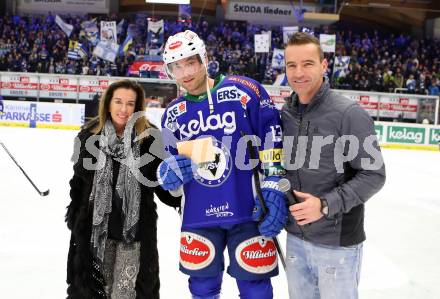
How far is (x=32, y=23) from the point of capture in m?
18.1

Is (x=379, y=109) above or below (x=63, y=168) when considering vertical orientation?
above

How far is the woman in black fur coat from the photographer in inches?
83.7

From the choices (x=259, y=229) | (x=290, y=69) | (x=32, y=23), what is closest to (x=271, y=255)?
(x=259, y=229)

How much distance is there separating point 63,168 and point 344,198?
6019 millimetres

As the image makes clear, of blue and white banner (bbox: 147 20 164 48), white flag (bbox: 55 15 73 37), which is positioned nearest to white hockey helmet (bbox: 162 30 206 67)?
blue and white banner (bbox: 147 20 164 48)

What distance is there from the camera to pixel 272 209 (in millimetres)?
1760

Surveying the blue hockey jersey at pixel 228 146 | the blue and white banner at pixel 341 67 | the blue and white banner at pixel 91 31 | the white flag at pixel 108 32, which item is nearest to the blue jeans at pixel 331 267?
the blue hockey jersey at pixel 228 146

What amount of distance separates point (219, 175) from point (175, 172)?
19 cm

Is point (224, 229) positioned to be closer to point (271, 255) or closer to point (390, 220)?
point (271, 255)

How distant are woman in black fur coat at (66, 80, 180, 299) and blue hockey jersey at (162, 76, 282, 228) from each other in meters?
0.29

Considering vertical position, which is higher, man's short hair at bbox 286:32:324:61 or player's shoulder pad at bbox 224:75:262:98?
man's short hair at bbox 286:32:324:61

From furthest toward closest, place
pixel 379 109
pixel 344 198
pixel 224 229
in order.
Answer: pixel 379 109 < pixel 224 229 < pixel 344 198

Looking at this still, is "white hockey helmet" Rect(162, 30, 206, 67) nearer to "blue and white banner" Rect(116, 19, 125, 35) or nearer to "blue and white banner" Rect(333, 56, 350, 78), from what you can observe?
"blue and white banner" Rect(333, 56, 350, 78)

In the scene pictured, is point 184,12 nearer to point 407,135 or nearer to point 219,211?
point 407,135
